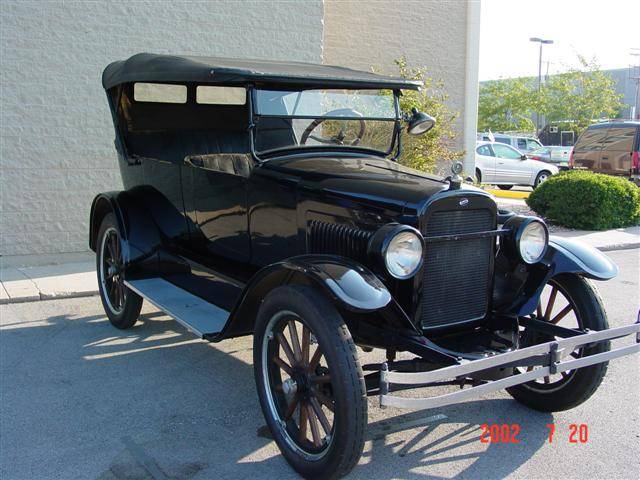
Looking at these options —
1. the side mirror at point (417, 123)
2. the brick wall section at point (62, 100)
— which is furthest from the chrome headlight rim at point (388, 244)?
the brick wall section at point (62, 100)

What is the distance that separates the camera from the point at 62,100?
810 cm

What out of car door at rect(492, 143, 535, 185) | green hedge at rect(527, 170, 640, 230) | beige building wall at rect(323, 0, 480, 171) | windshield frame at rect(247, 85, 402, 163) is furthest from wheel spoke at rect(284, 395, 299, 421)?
car door at rect(492, 143, 535, 185)

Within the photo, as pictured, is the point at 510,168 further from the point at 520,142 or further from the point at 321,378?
the point at 321,378

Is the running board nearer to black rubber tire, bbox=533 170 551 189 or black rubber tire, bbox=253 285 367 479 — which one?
black rubber tire, bbox=253 285 367 479

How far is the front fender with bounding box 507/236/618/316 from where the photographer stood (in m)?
3.66

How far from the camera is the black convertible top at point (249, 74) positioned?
3902 mm

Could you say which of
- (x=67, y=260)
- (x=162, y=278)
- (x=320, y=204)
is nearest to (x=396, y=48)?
(x=67, y=260)

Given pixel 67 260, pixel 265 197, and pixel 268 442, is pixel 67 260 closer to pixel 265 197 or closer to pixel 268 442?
pixel 265 197

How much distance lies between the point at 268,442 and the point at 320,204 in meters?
1.30

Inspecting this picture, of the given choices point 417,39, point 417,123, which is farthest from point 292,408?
point 417,39

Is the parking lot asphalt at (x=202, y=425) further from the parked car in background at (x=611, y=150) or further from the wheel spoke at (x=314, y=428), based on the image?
the parked car in background at (x=611, y=150)

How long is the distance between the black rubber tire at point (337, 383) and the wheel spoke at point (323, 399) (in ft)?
0.45

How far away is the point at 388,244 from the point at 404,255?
125mm

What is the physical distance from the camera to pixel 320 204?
12.0 feet
